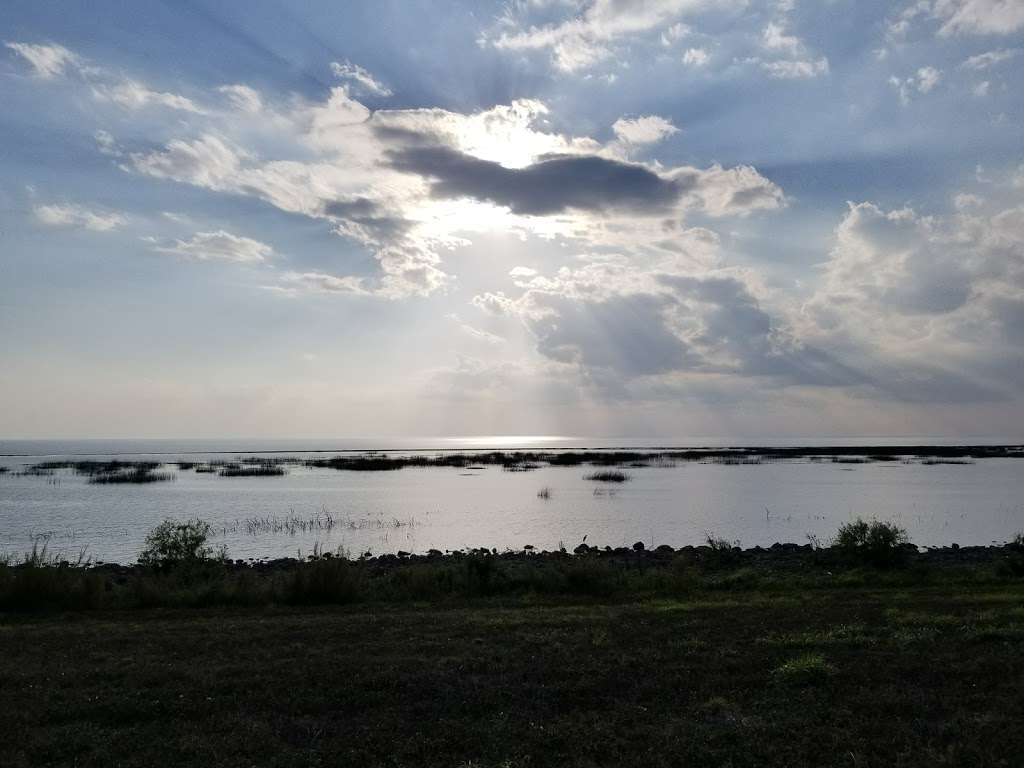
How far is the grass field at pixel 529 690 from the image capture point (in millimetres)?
7098

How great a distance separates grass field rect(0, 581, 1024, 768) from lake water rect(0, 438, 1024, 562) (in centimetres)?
2483

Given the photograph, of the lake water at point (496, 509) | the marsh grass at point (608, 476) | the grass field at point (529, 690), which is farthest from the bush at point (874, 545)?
the marsh grass at point (608, 476)

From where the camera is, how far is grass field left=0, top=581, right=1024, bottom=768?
7.10 m

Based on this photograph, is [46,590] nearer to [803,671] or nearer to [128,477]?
[803,671]

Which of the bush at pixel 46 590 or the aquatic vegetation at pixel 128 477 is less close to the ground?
the bush at pixel 46 590

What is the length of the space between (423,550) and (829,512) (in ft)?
95.1

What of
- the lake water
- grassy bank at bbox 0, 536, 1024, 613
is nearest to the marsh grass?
the lake water

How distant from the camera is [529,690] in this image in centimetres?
889

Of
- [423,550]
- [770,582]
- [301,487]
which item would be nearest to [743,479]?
[301,487]

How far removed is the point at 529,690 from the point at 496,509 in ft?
152

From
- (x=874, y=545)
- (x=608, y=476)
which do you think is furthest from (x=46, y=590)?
(x=608, y=476)

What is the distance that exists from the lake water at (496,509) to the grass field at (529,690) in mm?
24834

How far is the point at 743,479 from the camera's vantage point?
81625 mm

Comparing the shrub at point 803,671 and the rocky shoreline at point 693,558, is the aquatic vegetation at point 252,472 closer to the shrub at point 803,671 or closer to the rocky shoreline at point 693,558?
the rocky shoreline at point 693,558
